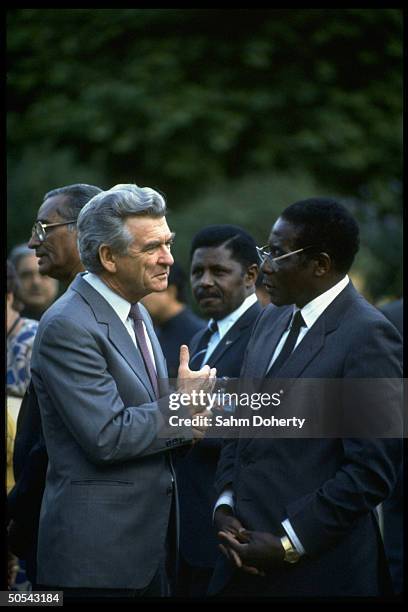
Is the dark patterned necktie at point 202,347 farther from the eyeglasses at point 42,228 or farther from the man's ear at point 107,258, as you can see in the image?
the man's ear at point 107,258

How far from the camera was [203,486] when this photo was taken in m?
4.16

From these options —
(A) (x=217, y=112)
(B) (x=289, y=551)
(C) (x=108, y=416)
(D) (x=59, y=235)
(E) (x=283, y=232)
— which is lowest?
(B) (x=289, y=551)

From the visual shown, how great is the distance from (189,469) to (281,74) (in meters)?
11.0

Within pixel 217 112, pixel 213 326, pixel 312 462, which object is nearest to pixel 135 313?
pixel 312 462

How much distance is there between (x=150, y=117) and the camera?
14789 mm

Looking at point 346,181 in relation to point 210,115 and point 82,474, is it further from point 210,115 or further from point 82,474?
point 82,474

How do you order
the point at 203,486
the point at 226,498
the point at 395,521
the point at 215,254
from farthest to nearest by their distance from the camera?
the point at 395,521, the point at 215,254, the point at 203,486, the point at 226,498

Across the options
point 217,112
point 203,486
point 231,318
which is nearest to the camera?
point 203,486

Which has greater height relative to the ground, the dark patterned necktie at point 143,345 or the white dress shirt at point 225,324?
the white dress shirt at point 225,324

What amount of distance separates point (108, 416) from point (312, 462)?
2.42ft

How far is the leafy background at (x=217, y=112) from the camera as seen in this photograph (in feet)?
39.8

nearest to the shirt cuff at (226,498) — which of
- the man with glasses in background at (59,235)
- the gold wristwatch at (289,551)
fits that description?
the gold wristwatch at (289,551)

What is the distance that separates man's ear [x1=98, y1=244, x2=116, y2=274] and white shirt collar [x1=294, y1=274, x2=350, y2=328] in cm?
73

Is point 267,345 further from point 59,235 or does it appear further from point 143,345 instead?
point 59,235
